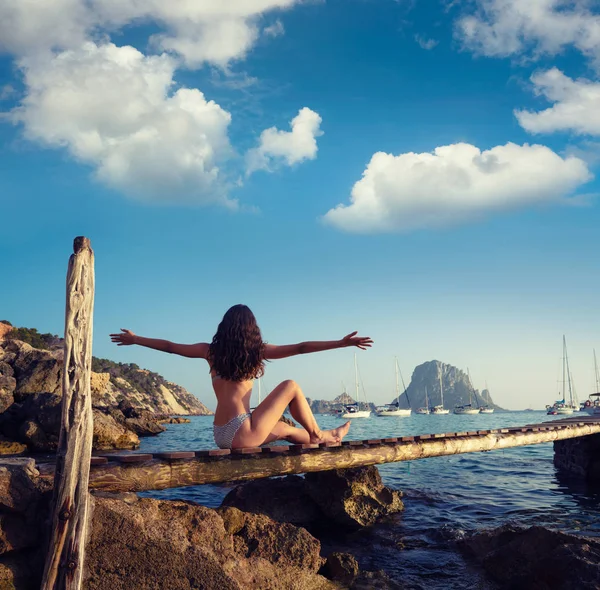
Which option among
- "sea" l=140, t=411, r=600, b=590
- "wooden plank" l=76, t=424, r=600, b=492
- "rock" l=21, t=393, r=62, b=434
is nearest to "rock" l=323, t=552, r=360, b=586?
"sea" l=140, t=411, r=600, b=590

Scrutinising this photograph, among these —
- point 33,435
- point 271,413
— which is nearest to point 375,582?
point 271,413

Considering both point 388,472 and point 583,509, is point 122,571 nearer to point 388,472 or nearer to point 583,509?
point 583,509

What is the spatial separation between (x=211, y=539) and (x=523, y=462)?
18.5 m

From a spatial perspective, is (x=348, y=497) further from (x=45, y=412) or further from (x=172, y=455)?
(x=45, y=412)

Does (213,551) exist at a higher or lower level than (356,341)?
lower

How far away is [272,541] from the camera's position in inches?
245

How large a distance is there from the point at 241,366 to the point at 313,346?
93 cm

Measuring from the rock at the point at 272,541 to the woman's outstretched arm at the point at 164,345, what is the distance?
Result: 2060mm

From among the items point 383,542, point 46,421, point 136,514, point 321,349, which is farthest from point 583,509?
point 46,421

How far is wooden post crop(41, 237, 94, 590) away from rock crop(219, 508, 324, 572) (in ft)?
6.86

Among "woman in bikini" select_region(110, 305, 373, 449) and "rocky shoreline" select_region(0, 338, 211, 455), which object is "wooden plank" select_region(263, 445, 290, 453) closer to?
"woman in bikini" select_region(110, 305, 373, 449)

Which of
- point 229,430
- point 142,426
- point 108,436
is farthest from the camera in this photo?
point 142,426

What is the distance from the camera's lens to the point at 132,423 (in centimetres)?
4159

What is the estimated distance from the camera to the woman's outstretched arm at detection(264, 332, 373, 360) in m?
5.97
